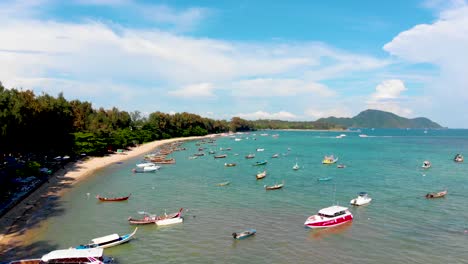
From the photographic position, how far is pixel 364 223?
152 ft

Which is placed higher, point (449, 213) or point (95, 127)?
point (95, 127)

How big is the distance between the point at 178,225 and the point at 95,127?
81904 mm

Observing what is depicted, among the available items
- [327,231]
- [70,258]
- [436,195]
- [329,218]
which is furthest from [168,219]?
[436,195]

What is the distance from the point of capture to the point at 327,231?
4319 cm

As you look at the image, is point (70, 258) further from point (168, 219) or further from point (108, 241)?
point (168, 219)

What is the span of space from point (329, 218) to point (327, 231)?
204 cm

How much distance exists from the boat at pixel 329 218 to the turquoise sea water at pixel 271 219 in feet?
3.23

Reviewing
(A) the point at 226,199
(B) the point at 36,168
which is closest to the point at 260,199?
(A) the point at 226,199

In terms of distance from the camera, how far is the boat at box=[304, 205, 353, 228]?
1720 inches

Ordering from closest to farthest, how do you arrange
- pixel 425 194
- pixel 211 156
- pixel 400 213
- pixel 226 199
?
1. pixel 400 213
2. pixel 226 199
3. pixel 425 194
4. pixel 211 156

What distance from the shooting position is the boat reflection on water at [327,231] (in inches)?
1620

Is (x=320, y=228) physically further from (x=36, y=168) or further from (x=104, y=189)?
(x=36, y=168)

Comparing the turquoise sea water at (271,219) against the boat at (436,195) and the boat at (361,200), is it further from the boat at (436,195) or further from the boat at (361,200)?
the boat at (436,195)

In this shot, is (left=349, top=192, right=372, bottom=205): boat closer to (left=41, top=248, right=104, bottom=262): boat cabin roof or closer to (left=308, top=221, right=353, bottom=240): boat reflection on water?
(left=308, top=221, right=353, bottom=240): boat reflection on water
